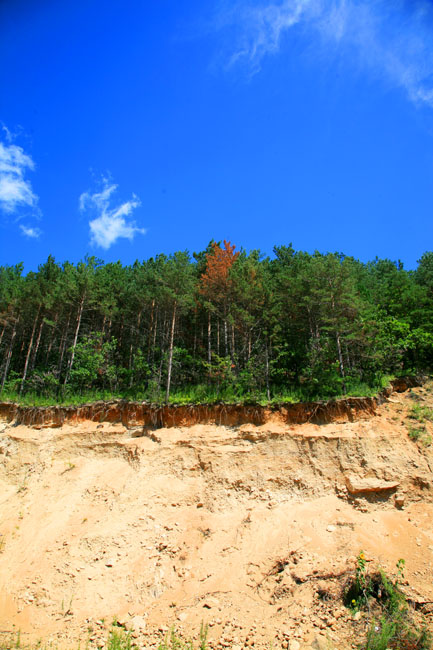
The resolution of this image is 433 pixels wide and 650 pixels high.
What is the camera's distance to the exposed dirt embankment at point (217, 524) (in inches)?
380

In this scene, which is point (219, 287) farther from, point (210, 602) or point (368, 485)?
point (210, 602)

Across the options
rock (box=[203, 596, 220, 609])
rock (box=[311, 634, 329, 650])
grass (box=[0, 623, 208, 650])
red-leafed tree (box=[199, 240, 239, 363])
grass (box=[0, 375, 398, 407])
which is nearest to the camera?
rock (box=[311, 634, 329, 650])

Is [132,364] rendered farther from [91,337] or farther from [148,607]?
[148,607]

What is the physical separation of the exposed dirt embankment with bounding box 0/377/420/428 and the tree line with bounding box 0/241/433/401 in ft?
2.67

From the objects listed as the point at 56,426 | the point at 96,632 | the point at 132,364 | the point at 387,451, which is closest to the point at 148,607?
the point at 96,632

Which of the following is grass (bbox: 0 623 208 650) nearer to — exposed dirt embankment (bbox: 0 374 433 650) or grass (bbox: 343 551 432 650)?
exposed dirt embankment (bbox: 0 374 433 650)

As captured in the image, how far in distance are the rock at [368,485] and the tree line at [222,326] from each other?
14.0ft

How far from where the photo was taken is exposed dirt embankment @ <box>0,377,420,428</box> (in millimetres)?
15180

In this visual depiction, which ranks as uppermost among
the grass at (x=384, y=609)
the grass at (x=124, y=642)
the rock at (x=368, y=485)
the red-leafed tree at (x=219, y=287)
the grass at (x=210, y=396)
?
the red-leafed tree at (x=219, y=287)

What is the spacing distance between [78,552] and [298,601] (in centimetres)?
804

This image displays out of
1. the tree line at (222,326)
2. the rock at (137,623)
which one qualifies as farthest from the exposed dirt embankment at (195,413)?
the rock at (137,623)

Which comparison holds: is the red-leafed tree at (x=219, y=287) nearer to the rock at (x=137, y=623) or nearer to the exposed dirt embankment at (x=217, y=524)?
the exposed dirt embankment at (x=217, y=524)

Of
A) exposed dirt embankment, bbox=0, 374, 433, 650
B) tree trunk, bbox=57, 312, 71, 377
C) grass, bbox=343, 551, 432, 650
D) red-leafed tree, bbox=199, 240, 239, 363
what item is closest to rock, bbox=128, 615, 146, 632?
exposed dirt embankment, bbox=0, 374, 433, 650

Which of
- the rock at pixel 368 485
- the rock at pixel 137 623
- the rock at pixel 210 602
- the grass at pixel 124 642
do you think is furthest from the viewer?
the rock at pixel 368 485
